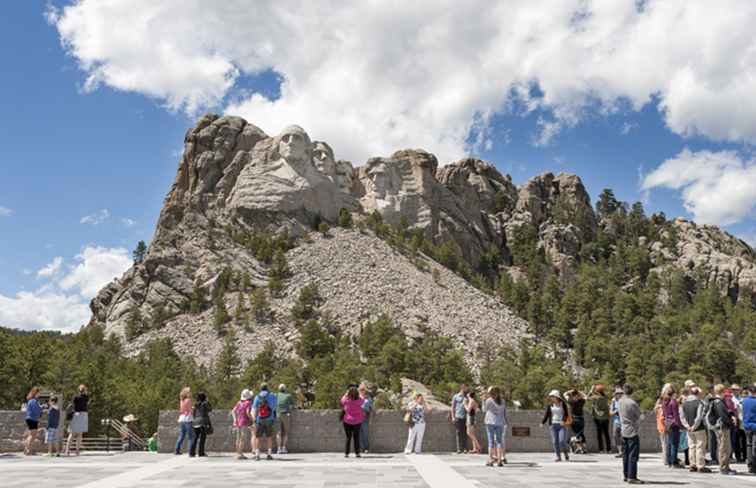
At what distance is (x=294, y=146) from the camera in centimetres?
15162

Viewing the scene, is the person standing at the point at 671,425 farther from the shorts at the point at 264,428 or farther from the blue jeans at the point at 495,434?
the shorts at the point at 264,428

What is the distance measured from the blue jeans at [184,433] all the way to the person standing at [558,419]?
35.7 ft

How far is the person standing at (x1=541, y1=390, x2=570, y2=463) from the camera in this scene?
21125mm

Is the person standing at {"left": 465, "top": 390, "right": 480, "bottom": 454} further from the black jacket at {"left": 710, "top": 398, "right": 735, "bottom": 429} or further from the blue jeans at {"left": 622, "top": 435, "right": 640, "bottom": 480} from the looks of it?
the blue jeans at {"left": 622, "top": 435, "right": 640, "bottom": 480}

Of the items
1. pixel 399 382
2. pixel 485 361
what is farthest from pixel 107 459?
pixel 485 361

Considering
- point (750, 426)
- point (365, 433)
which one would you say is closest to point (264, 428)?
point (365, 433)

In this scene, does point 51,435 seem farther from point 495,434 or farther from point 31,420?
point 495,434

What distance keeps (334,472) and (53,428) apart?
10.8 meters

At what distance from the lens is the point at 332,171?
163 meters

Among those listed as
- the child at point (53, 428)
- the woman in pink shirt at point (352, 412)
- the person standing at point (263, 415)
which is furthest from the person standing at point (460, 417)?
the child at point (53, 428)

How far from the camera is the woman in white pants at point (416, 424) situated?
2338cm

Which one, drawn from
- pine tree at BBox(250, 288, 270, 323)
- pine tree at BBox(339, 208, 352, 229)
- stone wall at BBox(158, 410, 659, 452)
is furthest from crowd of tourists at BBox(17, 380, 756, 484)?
pine tree at BBox(339, 208, 352, 229)

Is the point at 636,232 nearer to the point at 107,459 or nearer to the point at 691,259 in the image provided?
the point at 691,259

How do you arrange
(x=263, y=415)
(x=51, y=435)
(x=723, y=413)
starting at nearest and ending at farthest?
1. (x=723, y=413)
2. (x=263, y=415)
3. (x=51, y=435)
